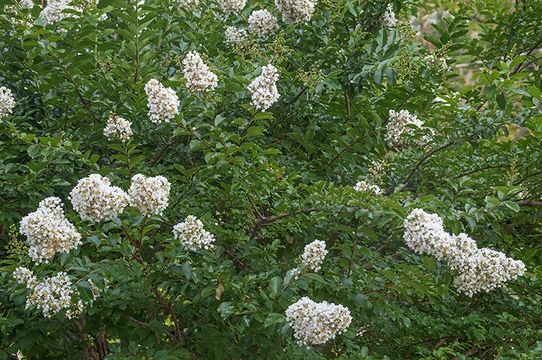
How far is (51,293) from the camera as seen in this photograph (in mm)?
2760

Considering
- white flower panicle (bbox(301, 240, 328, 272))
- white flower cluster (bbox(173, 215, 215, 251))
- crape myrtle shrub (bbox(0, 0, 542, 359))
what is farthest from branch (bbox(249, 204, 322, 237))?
white flower cluster (bbox(173, 215, 215, 251))

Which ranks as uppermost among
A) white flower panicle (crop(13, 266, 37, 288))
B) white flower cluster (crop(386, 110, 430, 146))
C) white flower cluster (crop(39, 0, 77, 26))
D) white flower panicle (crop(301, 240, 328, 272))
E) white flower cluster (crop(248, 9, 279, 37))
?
white flower cluster (crop(39, 0, 77, 26))

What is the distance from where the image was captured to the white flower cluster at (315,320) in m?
2.69

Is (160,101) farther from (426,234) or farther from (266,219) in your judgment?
(426,234)

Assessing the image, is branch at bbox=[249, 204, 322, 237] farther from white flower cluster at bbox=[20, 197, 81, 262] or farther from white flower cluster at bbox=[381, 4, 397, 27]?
white flower cluster at bbox=[381, 4, 397, 27]

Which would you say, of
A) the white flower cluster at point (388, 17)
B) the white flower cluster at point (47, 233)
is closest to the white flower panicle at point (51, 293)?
the white flower cluster at point (47, 233)

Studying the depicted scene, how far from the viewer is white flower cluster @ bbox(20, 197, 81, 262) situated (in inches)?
103

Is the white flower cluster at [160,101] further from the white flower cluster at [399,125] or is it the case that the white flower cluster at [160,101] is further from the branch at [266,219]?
the white flower cluster at [399,125]

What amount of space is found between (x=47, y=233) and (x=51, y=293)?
25cm

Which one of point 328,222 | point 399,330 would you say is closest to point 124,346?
point 328,222

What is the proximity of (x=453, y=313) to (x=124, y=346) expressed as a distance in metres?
1.57

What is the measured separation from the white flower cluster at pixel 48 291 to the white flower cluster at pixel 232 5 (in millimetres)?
1633

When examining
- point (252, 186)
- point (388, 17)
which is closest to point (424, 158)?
point (388, 17)

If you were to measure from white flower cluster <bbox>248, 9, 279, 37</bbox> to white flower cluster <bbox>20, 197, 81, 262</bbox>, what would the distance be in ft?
4.55
